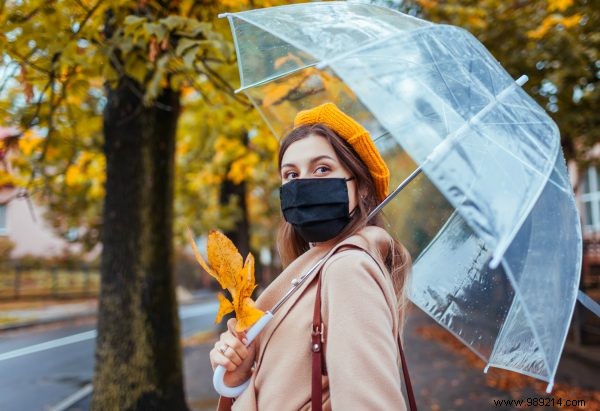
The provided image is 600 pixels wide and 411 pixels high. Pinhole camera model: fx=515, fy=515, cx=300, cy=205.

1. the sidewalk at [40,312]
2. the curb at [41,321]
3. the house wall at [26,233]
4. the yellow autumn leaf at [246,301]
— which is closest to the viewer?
the yellow autumn leaf at [246,301]

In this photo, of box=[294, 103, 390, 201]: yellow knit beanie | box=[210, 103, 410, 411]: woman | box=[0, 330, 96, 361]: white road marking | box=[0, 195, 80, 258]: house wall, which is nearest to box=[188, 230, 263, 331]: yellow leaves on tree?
box=[210, 103, 410, 411]: woman

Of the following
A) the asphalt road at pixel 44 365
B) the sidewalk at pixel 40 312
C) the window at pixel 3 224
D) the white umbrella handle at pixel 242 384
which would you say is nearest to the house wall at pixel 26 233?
the window at pixel 3 224

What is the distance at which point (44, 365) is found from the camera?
392 inches

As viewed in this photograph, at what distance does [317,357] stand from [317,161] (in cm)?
72

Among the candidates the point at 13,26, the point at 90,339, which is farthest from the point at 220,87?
the point at 90,339

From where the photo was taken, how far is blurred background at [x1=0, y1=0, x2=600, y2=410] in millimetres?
3771

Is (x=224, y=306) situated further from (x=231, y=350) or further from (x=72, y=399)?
(x=72, y=399)

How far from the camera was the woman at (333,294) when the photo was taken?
153 centimetres

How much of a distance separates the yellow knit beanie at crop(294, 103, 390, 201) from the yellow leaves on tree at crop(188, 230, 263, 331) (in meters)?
0.61

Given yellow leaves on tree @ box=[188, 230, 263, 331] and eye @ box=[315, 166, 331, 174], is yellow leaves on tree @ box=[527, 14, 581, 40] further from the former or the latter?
yellow leaves on tree @ box=[188, 230, 263, 331]

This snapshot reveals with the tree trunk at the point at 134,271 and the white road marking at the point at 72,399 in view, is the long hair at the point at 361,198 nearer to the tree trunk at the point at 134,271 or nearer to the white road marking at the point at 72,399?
the tree trunk at the point at 134,271

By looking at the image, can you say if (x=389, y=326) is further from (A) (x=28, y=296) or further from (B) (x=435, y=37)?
(A) (x=28, y=296)

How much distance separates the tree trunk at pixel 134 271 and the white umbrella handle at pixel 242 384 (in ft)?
10.2

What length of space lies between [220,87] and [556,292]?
3262 mm
